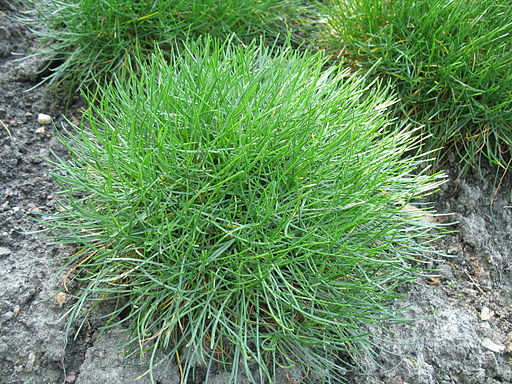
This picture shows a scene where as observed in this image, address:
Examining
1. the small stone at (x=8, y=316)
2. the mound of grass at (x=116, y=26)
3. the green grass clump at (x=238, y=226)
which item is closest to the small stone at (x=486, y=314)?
the green grass clump at (x=238, y=226)

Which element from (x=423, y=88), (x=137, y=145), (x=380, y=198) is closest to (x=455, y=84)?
(x=423, y=88)

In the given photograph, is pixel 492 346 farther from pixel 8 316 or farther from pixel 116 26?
pixel 116 26

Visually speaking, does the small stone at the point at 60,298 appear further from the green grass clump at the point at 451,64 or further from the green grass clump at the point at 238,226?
the green grass clump at the point at 451,64

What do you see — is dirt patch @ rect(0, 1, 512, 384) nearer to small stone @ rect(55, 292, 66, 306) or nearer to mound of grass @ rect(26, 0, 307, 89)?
small stone @ rect(55, 292, 66, 306)

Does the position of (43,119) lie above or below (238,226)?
below

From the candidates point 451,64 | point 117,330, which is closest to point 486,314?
point 451,64

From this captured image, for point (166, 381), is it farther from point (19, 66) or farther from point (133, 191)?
point (19, 66)
